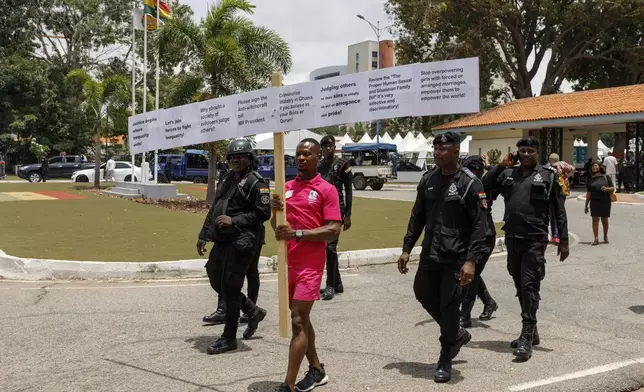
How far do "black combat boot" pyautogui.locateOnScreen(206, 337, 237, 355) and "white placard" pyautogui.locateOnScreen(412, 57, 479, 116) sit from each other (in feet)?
7.70

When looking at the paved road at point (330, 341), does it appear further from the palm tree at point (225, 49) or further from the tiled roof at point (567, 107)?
the tiled roof at point (567, 107)

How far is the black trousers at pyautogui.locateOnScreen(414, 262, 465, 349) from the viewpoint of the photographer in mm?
4562

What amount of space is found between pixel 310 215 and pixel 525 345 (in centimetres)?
218

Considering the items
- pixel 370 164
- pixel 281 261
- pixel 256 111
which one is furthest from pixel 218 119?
pixel 370 164

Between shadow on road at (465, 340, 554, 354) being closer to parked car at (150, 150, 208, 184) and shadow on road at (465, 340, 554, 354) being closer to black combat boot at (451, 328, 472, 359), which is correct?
black combat boot at (451, 328, 472, 359)

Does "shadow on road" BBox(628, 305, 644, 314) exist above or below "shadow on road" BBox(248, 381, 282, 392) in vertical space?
below

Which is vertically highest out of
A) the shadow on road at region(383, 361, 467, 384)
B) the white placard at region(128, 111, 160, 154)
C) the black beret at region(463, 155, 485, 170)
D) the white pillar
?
the white pillar

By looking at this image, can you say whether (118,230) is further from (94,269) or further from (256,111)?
(256,111)

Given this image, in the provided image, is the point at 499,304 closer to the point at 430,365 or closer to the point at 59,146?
the point at 430,365

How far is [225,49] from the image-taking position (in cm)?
1841

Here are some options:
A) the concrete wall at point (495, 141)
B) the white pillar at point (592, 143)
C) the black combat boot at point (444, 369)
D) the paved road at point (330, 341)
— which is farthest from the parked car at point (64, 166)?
the black combat boot at point (444, 369)

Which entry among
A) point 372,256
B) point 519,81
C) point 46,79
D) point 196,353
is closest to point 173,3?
point 46,79

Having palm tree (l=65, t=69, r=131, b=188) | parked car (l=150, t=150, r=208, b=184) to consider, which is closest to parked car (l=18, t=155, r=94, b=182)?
parked car (l=150, t=150, r=208, b=184)

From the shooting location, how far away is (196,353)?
17.4 feet
